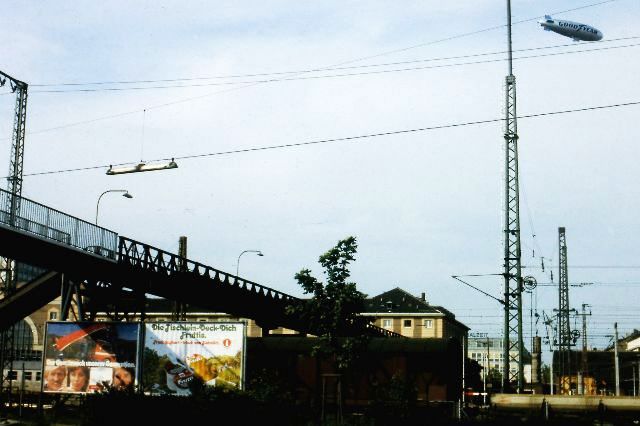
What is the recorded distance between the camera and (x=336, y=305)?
28.7 metres

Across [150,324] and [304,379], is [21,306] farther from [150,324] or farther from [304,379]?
[304,379]

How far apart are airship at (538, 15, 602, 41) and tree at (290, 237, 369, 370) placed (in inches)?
2571

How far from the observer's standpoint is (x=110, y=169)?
36.0 meters

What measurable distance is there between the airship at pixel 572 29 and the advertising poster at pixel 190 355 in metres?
67.9

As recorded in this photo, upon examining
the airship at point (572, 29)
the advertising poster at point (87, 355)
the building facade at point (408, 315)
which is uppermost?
the airship at point (572, 29)

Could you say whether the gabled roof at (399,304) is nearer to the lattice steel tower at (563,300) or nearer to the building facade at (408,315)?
the building facade at (408,315)

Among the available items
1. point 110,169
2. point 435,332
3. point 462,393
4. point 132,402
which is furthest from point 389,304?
point 132,402

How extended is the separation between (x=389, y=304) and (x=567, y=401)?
Result: 275 feet

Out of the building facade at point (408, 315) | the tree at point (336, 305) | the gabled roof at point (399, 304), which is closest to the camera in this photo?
the tree at point (336, 305)

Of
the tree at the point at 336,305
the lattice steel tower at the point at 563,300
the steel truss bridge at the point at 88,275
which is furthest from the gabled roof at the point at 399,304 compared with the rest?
the tree at the point at 336,305

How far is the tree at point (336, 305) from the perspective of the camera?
28.9 meters

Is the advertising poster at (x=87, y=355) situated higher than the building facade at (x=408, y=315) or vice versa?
the building facade at (x=408, y=315)

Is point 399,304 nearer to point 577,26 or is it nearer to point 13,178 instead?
point 577,26

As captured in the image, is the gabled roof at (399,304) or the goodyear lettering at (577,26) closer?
the goodyear lettering at (577,26)
